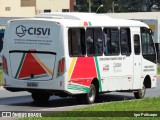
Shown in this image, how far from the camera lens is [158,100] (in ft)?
74.6

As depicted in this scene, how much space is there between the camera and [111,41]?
24.0m

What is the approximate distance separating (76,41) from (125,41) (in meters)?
3.02

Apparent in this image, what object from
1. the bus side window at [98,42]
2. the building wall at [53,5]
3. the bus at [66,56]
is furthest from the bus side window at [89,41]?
the building wall at [53,5]

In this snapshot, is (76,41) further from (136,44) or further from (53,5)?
(53,5)

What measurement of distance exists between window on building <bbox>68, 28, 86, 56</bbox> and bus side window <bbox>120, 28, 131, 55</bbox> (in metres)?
2.35

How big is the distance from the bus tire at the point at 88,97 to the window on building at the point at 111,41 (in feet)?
4.79

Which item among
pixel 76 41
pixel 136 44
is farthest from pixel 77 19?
pixel 136 44

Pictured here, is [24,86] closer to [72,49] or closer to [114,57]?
[72,49]

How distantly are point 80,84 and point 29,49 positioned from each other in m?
1.91

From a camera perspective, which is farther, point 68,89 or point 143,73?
point 143,73

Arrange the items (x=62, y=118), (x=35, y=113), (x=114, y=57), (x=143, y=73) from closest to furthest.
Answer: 1. (x=62, y=118)
2. (x=35, y=113)
3. (x=114, y=57)
4. (x=143, y=73)

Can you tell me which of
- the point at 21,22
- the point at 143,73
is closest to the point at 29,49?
the point at 21,22

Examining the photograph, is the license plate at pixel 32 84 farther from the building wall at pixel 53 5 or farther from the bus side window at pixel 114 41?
the building wall at pixel 53 5

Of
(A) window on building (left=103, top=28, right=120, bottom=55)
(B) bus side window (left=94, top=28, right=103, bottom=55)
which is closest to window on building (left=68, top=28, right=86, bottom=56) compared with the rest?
(B) bus side window (left=94, top=28, right=103, bottom=55)
